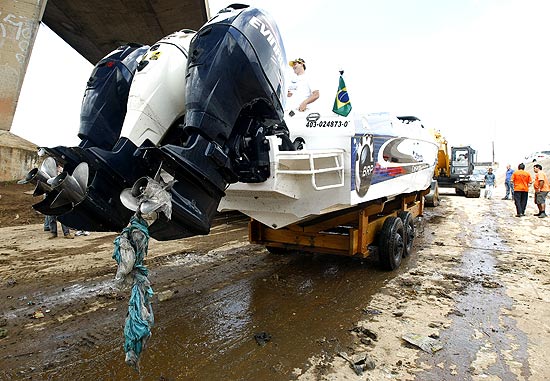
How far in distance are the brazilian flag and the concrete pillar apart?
22.1 ft

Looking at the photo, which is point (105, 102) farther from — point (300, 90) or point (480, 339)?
point (480, 339)

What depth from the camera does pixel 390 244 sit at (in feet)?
15.7

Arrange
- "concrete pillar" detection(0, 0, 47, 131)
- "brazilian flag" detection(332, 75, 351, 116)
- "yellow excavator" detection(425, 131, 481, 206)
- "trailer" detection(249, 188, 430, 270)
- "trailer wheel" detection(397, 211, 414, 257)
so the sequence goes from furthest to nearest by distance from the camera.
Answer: "yellow excavator" detection(425, 131, 481, 206) < "concrete pillar" detection(0, 0, 47, 131) < "trailer wheel" detection(397, 211, 414, 257) < "trailer" detection(249, 188, 430, 270) < "brazilian flag" detection(332, 75, 351, 116)

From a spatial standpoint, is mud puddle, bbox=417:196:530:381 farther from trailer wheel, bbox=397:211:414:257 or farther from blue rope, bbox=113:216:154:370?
blue rope, bbox=113:216:154:370

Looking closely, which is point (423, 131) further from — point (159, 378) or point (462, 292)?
point (159, 378)

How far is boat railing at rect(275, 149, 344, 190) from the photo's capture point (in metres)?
2.95

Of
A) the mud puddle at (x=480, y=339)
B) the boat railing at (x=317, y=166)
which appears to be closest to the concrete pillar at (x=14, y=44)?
the boat railing at (x=317, y=166)

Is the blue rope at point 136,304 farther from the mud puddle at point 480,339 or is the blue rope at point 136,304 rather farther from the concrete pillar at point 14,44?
the concrete pillar at point 14,44

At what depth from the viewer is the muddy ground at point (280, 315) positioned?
2.61 meters

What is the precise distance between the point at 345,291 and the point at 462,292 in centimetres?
137

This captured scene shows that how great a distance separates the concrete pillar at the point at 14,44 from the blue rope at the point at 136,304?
723cm

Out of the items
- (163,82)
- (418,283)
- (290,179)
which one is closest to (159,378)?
(290,179)

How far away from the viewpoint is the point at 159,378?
242 cm

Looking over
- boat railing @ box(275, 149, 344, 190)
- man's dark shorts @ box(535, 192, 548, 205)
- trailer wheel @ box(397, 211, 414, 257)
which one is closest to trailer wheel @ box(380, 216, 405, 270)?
trailer wheel @ box(397, 211, 414, 257)
